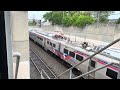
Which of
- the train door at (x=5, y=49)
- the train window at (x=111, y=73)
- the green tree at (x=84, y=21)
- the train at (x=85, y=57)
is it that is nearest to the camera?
the train door at (x=5, y=49)

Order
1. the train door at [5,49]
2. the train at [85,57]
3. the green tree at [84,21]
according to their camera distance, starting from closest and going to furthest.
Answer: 1. the train door at [5,49]
2. the train at [85,57]
3. the green tree at [84,21]

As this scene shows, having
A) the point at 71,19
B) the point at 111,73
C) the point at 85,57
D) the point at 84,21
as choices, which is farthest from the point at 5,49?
the point at 71,19

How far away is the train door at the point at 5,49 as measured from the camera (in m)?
1.27

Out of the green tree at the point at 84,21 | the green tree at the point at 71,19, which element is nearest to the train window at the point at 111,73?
the green tree at the point at 71,19

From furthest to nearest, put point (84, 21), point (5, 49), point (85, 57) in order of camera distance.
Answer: point (84, 21), point (85, 57), point (5, 49)

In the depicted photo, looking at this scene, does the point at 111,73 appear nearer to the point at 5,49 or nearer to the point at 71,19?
the point at 5,49

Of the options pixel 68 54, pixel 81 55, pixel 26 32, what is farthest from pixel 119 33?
pixel 26 32

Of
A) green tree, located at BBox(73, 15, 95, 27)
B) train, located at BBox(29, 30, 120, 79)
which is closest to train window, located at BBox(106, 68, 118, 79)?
train, located at BBox(29, 30, 120, 79)

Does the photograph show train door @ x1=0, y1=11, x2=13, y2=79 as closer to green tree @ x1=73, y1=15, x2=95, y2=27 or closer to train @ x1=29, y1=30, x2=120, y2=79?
train @ x1=29, y1=30, x2=120, y2=79

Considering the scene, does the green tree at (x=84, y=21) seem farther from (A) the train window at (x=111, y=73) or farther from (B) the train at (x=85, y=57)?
(A) the train window at (x=111, y=73)

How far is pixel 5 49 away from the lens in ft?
4.32

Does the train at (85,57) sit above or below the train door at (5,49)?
below

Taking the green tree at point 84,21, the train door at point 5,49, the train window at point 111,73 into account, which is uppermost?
the green tree at point 84,21
